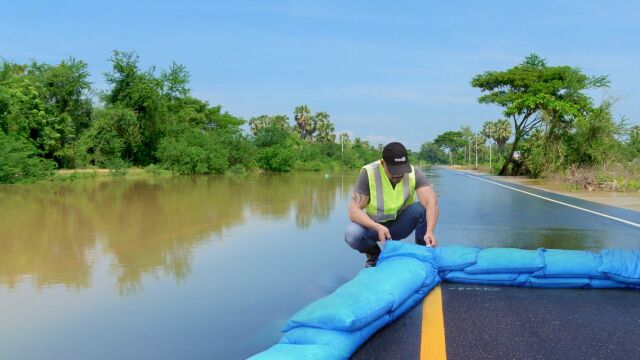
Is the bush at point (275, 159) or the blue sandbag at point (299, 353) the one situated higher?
the bush at point (275, 159)

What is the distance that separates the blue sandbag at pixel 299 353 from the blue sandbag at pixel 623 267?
3057 mm

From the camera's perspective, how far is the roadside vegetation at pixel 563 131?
24281 millimetres

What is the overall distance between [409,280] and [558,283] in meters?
1.64

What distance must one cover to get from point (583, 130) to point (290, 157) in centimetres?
2815

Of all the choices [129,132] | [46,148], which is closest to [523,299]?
[46,148]

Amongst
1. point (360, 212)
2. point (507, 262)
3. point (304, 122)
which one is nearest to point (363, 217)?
point (360, 212)

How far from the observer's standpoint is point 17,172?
24.9 m

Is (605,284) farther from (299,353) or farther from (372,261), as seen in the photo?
(299,353)

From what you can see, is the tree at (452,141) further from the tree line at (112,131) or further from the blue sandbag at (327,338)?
the blue sandbag at (327,338)

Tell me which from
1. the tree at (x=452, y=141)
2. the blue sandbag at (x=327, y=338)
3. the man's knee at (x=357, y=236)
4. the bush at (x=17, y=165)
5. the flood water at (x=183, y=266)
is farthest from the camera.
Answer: the tree at (x=452, y=141)

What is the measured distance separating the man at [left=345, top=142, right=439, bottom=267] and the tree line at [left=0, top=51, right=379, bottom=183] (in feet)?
73.2

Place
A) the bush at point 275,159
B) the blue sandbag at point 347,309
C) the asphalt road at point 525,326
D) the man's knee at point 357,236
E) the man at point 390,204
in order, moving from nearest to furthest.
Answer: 1. the blue sandbag at point 347,309
2. the asphalt road at point 525,326
3. the man at point 390,204
4. the man's knee at point 357,236
5. the bush at point 275,159

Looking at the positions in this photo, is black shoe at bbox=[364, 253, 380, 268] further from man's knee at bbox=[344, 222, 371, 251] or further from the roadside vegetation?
the roadside vegetation

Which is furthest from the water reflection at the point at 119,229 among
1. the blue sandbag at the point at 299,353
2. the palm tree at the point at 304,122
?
the palm tree at the point at 304,122
